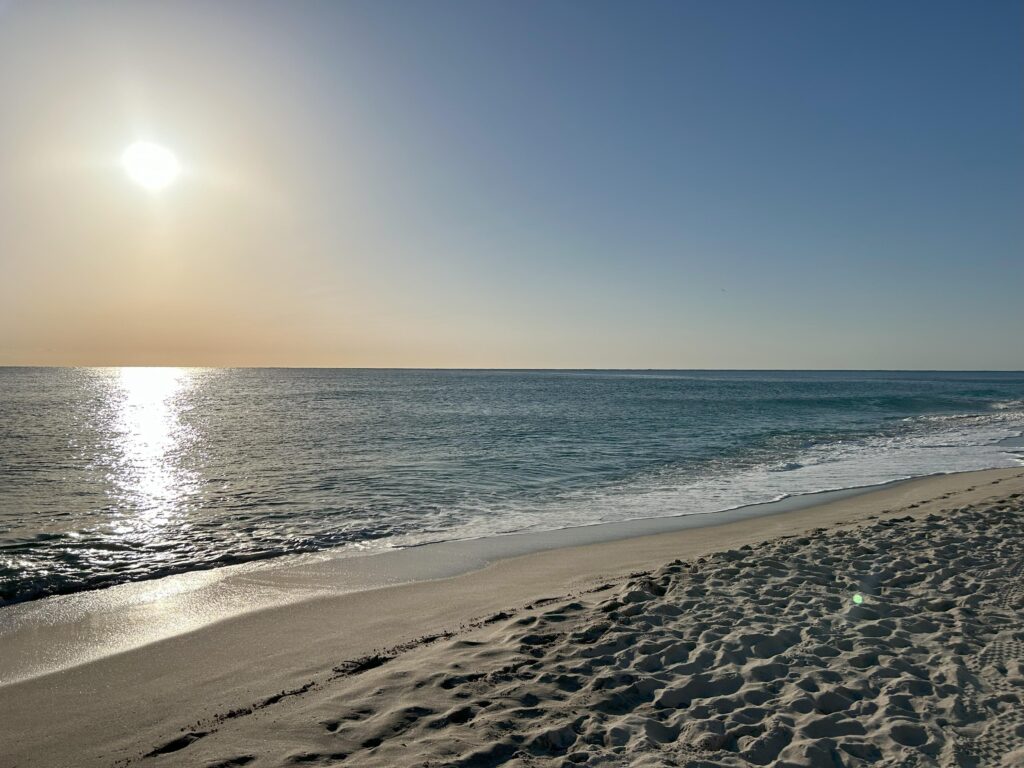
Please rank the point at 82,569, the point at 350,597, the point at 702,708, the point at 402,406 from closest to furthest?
the point at 702,708 → the point at 350,597 → the point at 82,569 → the point at 402,406

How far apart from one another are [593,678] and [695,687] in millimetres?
828

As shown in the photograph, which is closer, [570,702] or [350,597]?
[570,702]

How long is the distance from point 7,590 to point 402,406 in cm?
4292

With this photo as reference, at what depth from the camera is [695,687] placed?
195 inches

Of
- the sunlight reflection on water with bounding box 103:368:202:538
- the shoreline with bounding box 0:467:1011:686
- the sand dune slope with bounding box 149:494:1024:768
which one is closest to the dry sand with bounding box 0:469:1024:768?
the sand dune slope with bounding box 149:494:1024:768

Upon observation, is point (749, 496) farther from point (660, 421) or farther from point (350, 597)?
point (660, 421)

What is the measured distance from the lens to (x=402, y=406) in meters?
51.2

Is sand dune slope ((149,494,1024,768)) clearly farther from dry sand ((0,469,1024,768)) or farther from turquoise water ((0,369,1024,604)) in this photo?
turquoise water ((0,369,1024,604))

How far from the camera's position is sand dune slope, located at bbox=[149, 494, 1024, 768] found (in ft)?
13.6

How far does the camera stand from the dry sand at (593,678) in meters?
4.23

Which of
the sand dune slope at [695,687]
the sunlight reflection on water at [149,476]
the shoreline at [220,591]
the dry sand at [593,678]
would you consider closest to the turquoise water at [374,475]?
the sunlight reflection on water at [149,476]

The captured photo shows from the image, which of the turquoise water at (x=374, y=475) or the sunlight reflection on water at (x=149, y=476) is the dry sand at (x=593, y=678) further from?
the sunlight reflection on water at (x=149, y=476)

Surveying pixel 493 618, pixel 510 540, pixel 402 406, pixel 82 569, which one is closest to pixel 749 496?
pixel 510 540

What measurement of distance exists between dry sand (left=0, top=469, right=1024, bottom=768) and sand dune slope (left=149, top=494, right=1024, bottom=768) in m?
0.02
